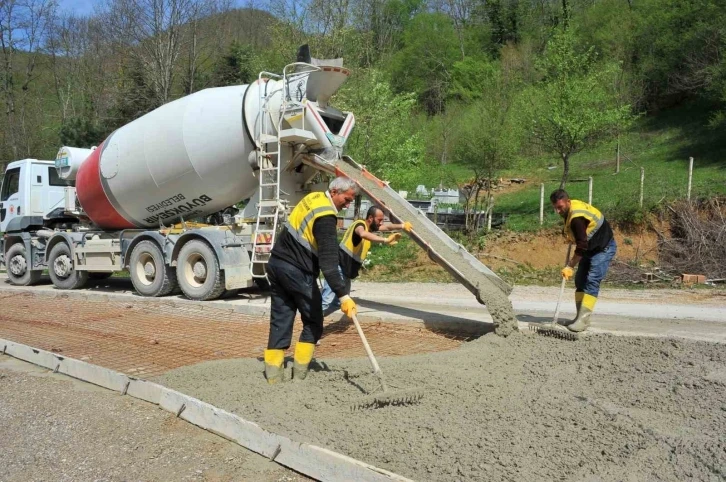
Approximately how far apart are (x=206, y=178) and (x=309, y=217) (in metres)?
5.30

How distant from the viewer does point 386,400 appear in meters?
4.18

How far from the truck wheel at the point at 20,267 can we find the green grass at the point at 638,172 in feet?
41.2

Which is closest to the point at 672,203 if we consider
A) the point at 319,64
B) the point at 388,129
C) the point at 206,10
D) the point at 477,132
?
the point at 477,132

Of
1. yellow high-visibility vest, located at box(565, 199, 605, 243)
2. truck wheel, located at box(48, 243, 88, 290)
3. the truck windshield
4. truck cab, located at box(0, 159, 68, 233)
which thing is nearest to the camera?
yellow high-visibility vest, located at box(565, 199, 605, 243)

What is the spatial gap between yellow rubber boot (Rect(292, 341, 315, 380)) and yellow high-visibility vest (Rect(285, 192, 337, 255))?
0.81 meters

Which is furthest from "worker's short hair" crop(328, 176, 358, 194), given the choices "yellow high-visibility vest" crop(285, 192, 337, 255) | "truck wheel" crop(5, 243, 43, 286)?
"truck wheel" crop(5, 243, 43, 286)

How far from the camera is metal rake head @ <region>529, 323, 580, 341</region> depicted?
19.2ft

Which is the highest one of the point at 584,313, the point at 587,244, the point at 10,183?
the point at 10,183

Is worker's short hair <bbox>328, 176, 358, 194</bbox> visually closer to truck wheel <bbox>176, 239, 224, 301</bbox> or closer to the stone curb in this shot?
the stone curb

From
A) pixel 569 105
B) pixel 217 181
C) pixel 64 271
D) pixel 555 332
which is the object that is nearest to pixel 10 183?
pixel 64 271

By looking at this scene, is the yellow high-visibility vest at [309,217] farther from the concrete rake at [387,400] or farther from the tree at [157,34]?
the tree at [157,34]

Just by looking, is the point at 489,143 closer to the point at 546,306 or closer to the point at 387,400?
the point at 546,306

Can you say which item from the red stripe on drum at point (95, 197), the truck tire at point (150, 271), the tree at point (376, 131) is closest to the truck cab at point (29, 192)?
the red stripe on drum at point (95, 197)

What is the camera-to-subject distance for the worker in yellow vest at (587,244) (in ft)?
20.4
